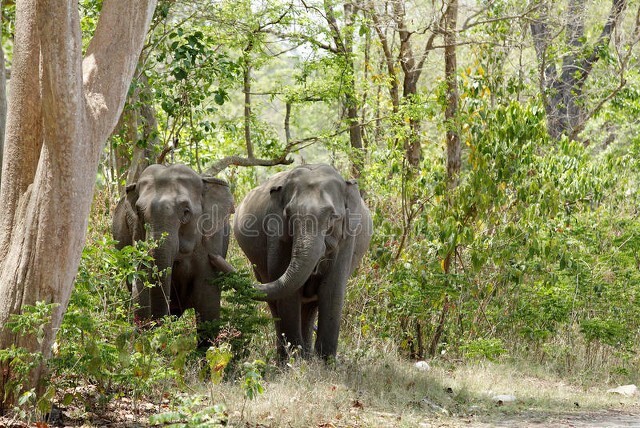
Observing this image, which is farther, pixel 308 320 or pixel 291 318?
pixel 308 320

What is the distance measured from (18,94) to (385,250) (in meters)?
7.19

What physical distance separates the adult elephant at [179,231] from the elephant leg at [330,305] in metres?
1.24

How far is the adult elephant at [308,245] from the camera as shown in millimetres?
10828

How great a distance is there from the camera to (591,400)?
10.5 metres

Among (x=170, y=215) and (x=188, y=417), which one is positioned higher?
(x=170, y=215)

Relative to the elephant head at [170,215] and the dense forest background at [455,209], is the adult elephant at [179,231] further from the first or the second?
the dense forest background at [455,209]

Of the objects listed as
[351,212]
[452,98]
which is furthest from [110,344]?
[452,98]

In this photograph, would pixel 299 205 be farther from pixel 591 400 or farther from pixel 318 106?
pixel 318 106

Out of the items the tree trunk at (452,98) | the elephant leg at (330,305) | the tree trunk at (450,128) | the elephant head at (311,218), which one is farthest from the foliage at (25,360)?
the tree trunk at (452,98)

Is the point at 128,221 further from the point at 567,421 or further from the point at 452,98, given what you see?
the point at 452,98

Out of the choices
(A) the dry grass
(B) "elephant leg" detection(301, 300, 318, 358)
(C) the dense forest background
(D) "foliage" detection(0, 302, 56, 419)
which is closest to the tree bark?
(C) the dense forest background

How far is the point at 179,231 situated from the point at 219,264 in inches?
23.1

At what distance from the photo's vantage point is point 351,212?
455 inches

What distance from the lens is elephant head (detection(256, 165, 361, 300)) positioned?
1079cm
